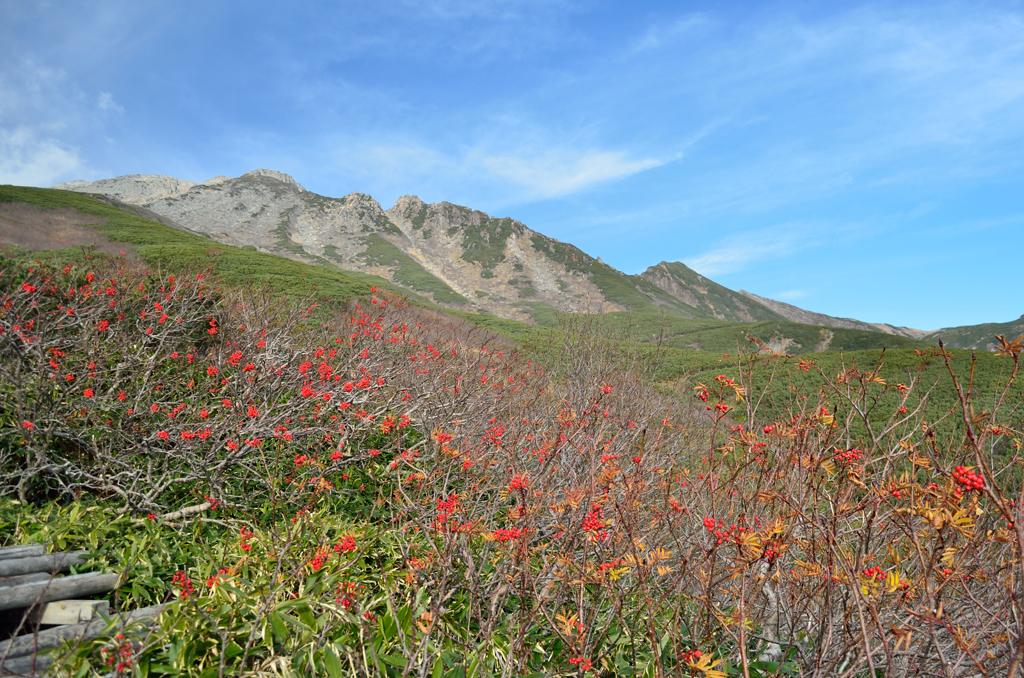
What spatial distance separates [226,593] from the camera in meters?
3.18

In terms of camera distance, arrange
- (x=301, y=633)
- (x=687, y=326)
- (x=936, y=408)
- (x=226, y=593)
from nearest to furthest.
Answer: (x=301, y=633) < (x=226, y=593) < (x=936, y=408) < (x=687, y=326)

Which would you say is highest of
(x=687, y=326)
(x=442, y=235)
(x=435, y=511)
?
(x=442, y=235)

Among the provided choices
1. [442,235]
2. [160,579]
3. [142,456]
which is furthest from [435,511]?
[442,235]

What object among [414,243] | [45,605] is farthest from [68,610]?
[414,243]

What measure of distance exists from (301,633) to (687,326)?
Result: 148 feet

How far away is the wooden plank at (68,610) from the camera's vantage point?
284cm

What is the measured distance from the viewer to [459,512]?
143 inches

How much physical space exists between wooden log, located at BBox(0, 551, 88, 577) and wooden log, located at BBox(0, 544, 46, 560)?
7 centimetres

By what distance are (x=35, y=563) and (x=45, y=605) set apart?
16.2 inches

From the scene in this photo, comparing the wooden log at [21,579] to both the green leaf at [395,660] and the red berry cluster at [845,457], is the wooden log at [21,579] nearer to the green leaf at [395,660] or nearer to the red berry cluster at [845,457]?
the green leaf at [395,660]

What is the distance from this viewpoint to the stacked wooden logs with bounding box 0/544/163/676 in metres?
2.56

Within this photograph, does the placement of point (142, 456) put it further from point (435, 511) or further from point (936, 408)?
point (936, 408)

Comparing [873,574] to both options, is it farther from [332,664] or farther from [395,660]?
[332,664]

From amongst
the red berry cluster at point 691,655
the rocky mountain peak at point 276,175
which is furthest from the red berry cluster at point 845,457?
the rocky mountain peak at point 276,175
